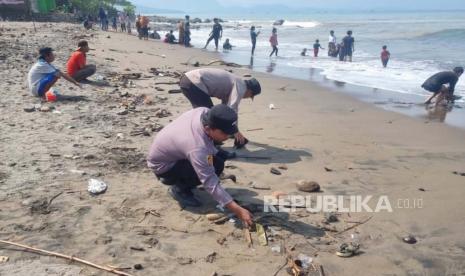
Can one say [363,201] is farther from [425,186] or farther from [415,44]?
[415,44]

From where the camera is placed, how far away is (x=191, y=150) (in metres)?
3.41

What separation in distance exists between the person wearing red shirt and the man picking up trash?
4494mm

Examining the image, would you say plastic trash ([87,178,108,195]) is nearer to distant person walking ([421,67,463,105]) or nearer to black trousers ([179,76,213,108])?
black trousers ([179,76,213,108])

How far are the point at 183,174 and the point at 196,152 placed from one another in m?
0.67

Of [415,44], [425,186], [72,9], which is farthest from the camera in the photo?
[72,9]

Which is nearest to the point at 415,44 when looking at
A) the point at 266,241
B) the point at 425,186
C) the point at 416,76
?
the point at 416,76

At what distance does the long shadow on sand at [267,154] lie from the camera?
5.62 metres

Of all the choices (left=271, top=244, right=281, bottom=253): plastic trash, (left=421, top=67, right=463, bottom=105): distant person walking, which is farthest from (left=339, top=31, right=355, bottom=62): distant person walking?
(left=271, top=244, right=281, bottom=253): plastic trash

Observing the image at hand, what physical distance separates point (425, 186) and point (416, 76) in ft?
33.1

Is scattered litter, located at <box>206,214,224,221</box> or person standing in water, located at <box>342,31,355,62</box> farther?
person standing in water, located at <box>342,31,355,62</box>

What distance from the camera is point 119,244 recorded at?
3.44 metres

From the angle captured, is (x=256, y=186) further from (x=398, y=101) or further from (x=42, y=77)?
(x=398, y=101)

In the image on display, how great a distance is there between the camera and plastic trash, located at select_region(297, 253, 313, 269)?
327 centimetres

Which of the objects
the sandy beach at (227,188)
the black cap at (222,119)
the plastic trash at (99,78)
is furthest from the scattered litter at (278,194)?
the plastic trash at (99,78)
